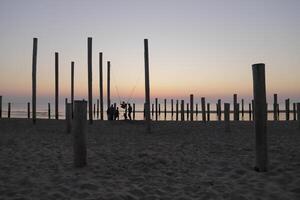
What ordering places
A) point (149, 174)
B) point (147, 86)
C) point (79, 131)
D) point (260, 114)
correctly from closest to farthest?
point (260, 114)
point (149, 174)
point (79, 131)
point (147, 86)

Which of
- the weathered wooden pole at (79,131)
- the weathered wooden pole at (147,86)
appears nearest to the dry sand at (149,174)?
the weathered wooden pole at (79,131)

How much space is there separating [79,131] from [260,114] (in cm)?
329

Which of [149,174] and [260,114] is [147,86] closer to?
[149,174]

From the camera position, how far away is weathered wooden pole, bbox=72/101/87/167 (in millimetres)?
6750

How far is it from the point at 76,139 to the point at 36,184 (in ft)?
4.36

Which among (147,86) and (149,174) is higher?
(147,86)

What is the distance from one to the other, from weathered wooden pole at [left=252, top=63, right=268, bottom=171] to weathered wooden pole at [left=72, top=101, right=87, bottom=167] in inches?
123

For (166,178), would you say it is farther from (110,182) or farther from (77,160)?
(77,160)

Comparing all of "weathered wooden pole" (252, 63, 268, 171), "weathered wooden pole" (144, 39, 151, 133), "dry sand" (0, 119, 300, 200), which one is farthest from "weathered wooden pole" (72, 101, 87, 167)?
"weathered wooden pole" (144, 39, 151, 133)

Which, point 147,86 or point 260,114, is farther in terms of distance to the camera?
point 147,86

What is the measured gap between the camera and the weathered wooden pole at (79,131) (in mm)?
6750

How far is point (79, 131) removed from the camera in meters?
6.77

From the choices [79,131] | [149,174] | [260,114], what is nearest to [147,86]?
[79,131]

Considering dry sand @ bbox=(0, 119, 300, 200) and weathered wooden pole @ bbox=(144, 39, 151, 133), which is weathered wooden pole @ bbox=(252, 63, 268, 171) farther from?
weathered wooden pole @ bbox=(144, 39, 151, 133)
